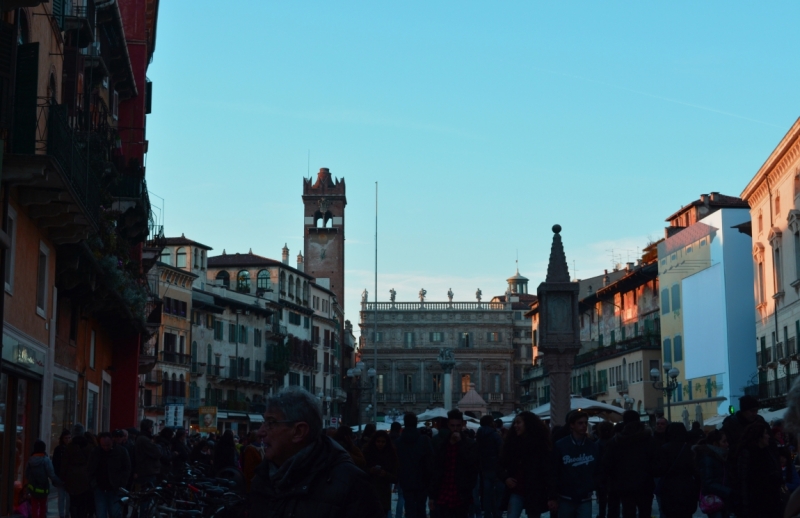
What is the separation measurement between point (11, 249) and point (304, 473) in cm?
1462

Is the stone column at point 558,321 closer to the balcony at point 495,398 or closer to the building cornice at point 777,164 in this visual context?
the building cornice at point 777,164

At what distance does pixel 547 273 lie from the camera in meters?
28.5

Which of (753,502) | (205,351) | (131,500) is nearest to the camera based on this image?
(753,502)

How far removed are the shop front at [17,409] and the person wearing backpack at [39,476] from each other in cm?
143

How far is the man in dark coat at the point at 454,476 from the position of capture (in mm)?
14688

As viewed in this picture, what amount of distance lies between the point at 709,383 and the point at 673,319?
294 inches

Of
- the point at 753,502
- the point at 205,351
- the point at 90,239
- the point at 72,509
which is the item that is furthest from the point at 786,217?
the point at 205,351

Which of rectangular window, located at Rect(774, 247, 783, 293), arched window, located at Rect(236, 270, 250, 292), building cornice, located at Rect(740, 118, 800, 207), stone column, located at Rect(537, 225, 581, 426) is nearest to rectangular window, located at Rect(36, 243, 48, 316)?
stone column, located at Rect(537, 225, 581, 426)

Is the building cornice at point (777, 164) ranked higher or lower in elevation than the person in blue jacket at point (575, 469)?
higher

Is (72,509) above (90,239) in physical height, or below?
below

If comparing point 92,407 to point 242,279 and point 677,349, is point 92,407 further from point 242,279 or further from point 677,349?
point 242,279

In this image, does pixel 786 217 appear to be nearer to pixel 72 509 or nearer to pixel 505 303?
pixel 72 509

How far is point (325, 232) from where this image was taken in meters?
124

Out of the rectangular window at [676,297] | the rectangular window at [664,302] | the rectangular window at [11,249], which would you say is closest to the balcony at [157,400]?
the rectangular window at [664,302]
